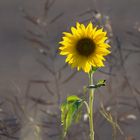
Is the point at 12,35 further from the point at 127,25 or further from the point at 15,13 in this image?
the point at 127,25


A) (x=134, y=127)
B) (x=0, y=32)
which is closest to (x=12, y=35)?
(x=0, y=32)

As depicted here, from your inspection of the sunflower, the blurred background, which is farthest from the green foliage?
the blurred background

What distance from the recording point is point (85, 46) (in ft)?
4.87

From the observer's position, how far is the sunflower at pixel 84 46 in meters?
1.42

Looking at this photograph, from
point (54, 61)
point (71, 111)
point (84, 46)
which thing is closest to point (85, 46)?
point (84, 46)

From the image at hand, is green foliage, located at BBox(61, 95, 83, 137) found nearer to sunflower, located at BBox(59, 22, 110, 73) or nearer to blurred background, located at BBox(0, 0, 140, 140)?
sunflower, located at BBox(59, 22, 110, 73)

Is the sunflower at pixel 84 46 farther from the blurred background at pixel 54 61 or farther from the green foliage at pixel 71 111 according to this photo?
the blurred background at pixel 54 61

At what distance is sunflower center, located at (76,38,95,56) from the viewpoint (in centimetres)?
147

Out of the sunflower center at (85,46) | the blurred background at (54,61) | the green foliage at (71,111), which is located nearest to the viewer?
the green foliage at (71,111)

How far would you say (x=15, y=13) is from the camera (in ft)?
11.7

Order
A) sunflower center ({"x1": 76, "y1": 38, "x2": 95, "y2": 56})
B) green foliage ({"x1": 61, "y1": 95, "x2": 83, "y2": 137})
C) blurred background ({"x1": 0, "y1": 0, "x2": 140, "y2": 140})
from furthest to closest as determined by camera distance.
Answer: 1. blurred background ({"x1": 0, "y1": 0, "x2": 140, "y2": 140})
2. sunflower center ({"x1": 76, "y1": 38, "x2": 95, "y2": 56})
3. green foliage ({"x1": 61, "y1": 95, "x2": 83, "y2": 137})

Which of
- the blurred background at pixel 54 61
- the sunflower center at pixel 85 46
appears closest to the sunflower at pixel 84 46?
the sunflower center at pixel 85 46

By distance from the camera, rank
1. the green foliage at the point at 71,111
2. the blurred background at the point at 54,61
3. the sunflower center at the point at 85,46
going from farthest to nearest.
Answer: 1. the blurred background at the point at 54,61
2. the sunflower center at the point at 85,46
3. the green foliage at the point at 71,111

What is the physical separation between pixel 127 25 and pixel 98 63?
1.95m
